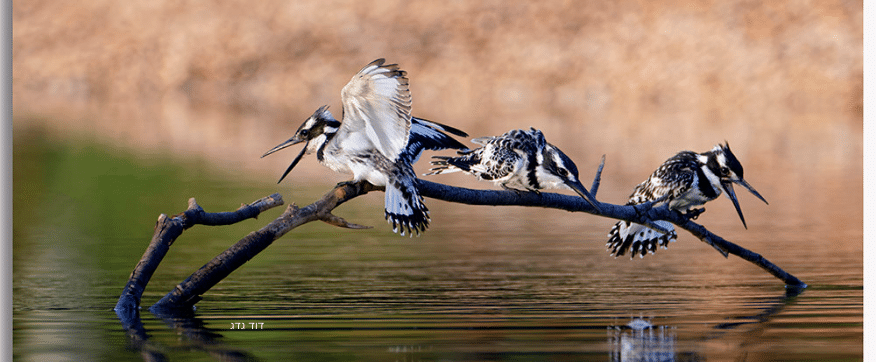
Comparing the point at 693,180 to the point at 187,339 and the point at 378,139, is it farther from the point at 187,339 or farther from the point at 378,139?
the point at 187,339

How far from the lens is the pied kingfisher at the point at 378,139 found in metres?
7.27

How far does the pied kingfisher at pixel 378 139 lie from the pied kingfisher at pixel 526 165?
1.64 feet

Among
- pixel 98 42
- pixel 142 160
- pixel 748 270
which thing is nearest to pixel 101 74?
pixel 98 42

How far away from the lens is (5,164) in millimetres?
6375

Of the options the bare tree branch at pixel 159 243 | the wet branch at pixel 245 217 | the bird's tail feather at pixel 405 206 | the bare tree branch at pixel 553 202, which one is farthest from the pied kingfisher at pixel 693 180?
the bare tree branch at pixel 159 243

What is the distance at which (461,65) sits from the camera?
48812 mm

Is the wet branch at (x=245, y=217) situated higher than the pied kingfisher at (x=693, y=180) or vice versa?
the pied kingfisher at (x=693, y=180)

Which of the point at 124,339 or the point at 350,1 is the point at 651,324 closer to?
the point at 124,339

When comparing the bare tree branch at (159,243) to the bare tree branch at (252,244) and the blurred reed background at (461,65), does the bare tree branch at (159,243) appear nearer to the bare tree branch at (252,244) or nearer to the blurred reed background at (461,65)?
the bare tree branch at (252,244)

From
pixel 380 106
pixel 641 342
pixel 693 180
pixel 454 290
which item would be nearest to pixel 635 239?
pixel 693 180

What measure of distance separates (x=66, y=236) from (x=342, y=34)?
39105 millimetres

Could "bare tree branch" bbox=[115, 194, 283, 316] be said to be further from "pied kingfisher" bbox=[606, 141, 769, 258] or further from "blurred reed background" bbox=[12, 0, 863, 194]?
"blurred reed background" bbox=[12, 0, 863, 194]

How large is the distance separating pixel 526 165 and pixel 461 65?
41.3m

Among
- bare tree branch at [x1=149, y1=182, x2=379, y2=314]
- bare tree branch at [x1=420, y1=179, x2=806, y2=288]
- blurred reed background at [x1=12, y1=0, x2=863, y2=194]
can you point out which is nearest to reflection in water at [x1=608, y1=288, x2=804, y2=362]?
bare tree branch at [x1=420, y1=179, x2=806, y2=288]
